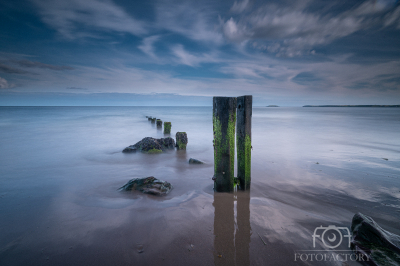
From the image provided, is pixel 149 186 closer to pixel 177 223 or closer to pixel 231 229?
pixel 177 223

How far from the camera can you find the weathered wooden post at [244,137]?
13.9 feet

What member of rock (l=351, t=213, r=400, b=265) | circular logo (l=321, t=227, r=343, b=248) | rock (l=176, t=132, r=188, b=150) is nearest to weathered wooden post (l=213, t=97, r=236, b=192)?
circular logo (l=321, t=227, r=343, b=248)

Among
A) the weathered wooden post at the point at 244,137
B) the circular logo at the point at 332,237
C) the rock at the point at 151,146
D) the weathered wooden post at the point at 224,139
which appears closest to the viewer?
the circular logo at the point at 332,237

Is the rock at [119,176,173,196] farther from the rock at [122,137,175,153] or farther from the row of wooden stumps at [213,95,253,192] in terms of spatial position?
the rock at [122,137,175,153]

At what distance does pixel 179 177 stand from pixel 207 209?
1.97 m

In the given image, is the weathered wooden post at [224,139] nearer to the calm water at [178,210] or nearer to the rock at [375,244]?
the calm water at [178,210]

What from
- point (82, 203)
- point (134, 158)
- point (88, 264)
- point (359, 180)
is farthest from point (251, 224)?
point (134, 158)

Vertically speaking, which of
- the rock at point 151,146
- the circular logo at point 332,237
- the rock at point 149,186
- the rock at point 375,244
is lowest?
the circular logo at point 332,237

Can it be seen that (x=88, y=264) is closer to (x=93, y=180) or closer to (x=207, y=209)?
(x=207, y=209)

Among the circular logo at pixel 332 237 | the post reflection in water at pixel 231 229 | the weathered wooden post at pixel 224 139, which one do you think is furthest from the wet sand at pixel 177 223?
the weathered wooden post at pixel 224 139

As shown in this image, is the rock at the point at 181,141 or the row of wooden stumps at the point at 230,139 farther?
the rock at the point at 181,141

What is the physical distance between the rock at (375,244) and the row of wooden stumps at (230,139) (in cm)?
218

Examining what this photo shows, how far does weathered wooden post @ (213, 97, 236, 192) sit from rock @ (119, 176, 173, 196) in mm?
1298

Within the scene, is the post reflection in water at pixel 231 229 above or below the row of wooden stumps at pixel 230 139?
below
